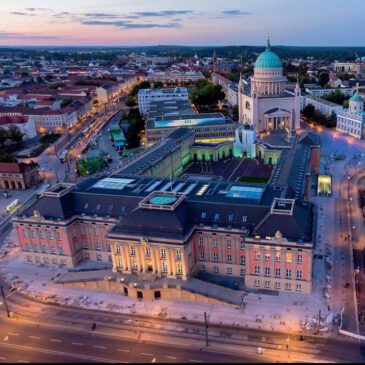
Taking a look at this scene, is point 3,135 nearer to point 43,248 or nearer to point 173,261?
point 43,248

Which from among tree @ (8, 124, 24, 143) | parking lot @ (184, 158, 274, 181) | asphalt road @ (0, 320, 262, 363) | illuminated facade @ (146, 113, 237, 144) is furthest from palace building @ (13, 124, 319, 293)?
tree @ (8, 124, 24, 143)

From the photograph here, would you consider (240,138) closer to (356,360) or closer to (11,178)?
(11,178)

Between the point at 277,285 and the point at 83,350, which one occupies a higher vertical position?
the point at 277,285

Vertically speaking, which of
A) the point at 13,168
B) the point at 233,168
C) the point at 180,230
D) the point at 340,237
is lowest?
the point at 233,168

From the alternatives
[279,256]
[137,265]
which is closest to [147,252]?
[137,265]

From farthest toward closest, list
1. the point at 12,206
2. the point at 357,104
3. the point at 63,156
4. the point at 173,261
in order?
the point at 357,104, the point at 63,156, the point at 12,206, the point at 173,261

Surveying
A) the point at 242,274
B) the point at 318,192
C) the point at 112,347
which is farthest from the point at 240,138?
the point at 112,347

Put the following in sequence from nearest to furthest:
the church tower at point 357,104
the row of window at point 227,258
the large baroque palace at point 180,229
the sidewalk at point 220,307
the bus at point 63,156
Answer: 1. the sidewalk at point 220,307
2. the large baroque palace at point 180,229
3. the row of window at point 227,258
4. the bus at point 63,156
5. the church tower at point 357,104

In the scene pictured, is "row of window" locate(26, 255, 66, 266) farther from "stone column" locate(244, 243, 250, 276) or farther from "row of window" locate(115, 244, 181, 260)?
"stone column" locate(244, 243, 250, 276)

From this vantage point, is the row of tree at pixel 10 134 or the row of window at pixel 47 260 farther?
the row of tree at pixel 10 134

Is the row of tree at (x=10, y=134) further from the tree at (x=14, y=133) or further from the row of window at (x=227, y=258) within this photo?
the row of window at (x=227, y=258)

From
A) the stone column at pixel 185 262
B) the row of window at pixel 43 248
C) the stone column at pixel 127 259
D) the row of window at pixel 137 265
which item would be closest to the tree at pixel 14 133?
the row of window at pixel 43 248
